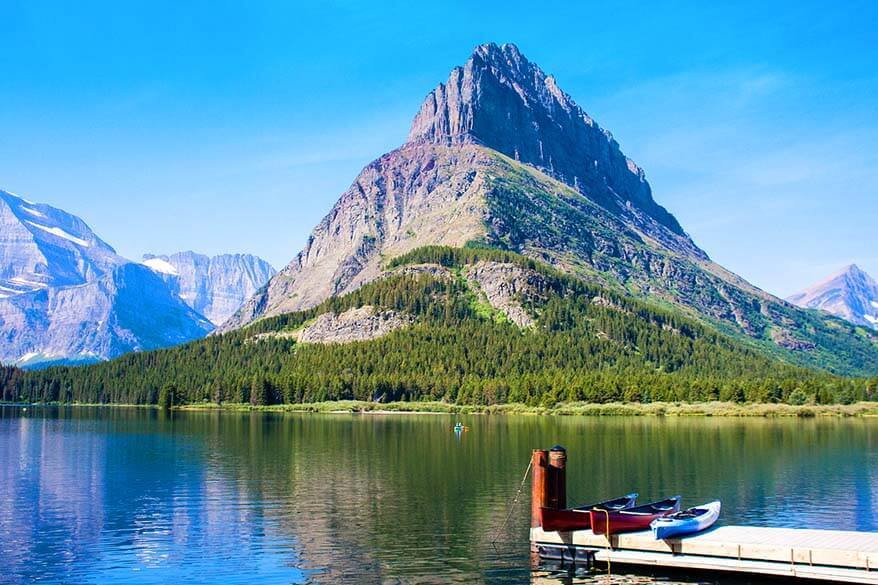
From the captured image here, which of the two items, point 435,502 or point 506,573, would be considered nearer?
point 506,573

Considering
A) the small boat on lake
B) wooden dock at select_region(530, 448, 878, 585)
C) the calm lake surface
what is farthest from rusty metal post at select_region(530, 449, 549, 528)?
the calm lake surface

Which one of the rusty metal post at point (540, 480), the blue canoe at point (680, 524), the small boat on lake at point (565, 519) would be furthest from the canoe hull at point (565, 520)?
the blue canoe at point (680, 524)

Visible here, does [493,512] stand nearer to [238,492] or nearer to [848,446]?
[238,492]

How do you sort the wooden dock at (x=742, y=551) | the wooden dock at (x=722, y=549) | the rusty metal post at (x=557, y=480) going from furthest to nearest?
the rusty metal post at (x=557, y=480)
the wooden dock at (x=722, y=549)
the wooden dock at (x=742, y=551)

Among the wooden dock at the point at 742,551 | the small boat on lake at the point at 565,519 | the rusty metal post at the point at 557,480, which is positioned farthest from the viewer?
the rusty metal post at the point at 557,480

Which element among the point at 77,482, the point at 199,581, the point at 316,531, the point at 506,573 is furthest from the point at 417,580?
the point at 77,482

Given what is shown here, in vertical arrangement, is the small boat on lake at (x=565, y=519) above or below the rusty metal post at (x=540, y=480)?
below

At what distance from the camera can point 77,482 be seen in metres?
93.7

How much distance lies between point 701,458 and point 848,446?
36637 millimetres

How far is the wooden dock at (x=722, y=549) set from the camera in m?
46.8

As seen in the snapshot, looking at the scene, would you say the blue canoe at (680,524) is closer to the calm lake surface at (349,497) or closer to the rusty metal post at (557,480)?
the calm lake surface at (349,497)

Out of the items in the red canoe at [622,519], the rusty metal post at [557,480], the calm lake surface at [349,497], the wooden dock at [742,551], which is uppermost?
the rusty metal post at [557,480]

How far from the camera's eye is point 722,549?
49.9m

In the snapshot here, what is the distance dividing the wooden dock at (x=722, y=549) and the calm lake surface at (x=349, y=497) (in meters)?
1.67
